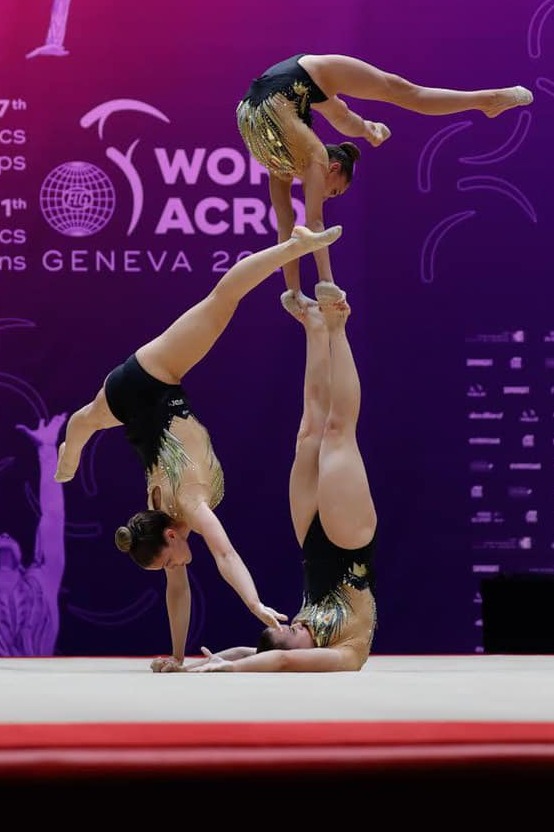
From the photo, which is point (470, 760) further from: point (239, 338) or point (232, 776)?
point (239, 338)

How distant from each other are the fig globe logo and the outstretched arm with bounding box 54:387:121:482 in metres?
1.71

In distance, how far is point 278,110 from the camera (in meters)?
4.01

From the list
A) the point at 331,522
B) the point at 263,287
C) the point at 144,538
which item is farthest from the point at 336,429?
the point at 263,287

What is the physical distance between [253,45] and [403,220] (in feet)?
3.67

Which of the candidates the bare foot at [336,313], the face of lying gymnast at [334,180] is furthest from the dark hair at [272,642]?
the face of lying gymnast at [334,180]

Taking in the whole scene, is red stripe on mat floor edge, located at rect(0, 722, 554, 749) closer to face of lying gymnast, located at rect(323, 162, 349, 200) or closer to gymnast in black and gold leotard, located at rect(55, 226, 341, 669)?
gymnast in black and gold leotard, located at rect(55, 226, 341, 669)

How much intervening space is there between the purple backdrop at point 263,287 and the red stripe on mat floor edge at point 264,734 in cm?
399

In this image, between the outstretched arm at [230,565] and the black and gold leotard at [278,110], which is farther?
the black and gold leotard at [278,110]

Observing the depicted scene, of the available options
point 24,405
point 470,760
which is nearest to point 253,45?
point 24,405

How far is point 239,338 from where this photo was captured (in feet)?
19.0

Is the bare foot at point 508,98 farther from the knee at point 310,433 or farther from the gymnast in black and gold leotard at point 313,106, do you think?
the knee at point 310,433

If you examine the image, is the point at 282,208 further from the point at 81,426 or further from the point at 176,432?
the point at 81,426

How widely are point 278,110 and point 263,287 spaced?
73.3 inches

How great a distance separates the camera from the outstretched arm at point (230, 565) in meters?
3.51
